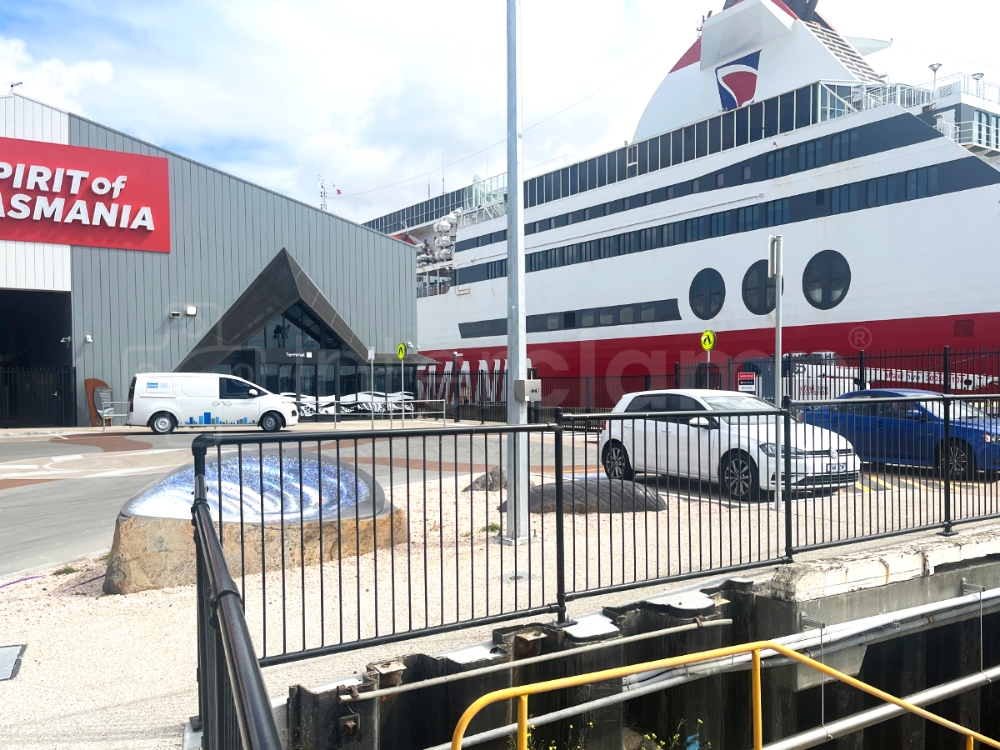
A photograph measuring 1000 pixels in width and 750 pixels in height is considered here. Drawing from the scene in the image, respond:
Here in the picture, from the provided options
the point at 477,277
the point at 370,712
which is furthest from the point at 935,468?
the point at 477,277

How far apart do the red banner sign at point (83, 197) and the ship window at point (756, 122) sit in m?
22.6

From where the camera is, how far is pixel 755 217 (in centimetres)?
2906

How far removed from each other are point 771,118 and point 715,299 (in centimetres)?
712

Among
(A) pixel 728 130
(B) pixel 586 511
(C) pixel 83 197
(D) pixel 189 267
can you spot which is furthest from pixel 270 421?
(B) pixel 586 511

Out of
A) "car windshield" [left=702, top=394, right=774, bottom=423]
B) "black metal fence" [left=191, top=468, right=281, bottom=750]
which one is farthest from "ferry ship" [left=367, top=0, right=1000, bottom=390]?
"black metal fence" [left=191, top=468, right=281, bottom=750]

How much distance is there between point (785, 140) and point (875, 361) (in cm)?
904

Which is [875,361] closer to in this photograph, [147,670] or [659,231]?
[659,231]

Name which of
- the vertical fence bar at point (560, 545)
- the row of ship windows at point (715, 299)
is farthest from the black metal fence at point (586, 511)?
the row of ship windows at point (715, 299)

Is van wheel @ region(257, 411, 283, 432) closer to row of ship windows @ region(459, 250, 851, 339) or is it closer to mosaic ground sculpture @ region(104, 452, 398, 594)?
row of ship windows @ region(459, 250, 851, 339)

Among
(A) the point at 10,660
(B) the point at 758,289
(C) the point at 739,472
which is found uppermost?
(B) the point at 758,289

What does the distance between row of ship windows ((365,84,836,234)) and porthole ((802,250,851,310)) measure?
17.1 feet

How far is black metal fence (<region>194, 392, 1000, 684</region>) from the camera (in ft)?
16.7

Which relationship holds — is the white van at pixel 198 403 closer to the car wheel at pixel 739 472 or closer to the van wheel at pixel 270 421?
the van wheel at pixel 270 421

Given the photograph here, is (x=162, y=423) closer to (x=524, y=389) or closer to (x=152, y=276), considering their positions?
(x=152, y=276)
